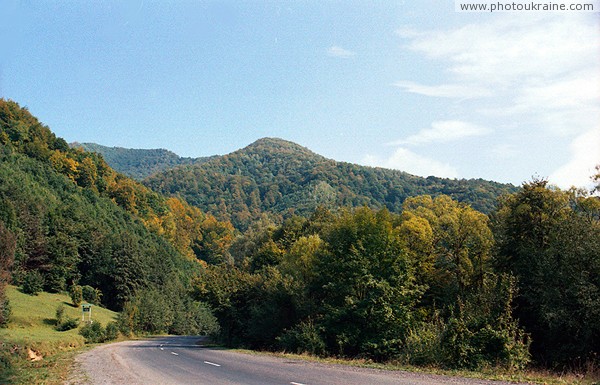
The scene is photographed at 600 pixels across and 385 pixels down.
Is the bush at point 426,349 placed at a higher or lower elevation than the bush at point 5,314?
higher

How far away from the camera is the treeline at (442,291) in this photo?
70.8 feet

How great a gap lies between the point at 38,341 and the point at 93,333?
65.6 feet

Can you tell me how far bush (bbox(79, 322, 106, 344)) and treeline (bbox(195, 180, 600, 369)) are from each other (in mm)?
20432

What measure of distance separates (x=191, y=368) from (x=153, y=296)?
83.1 meters

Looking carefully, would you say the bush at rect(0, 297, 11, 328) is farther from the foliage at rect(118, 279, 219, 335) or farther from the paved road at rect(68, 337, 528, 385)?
the paved road at rect(68, 337, 528, 385)

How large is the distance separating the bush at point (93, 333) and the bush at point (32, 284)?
24.7 m

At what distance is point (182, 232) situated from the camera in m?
189

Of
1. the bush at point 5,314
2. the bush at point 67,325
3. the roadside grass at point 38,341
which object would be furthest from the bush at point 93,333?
the bush at point 5,314

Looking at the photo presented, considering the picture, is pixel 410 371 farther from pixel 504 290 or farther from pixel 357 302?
pixel 357 302

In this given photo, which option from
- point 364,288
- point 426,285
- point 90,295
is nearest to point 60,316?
point 90,295

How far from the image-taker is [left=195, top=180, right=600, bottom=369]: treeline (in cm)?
2158

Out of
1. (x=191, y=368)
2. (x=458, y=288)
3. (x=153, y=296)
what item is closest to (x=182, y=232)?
(x=153, y=296)

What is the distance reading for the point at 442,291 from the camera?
39.7 m

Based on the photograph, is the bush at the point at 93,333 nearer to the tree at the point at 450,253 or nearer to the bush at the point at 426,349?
the tree at the point at 450,253
